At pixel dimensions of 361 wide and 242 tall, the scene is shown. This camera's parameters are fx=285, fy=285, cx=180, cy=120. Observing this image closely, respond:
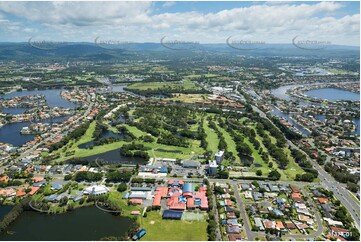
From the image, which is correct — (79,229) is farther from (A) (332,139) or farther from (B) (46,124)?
(A) (332,139)

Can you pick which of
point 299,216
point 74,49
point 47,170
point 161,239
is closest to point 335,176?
point 299,216

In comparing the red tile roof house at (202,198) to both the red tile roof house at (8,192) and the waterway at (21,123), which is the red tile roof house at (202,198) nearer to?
the red tile roof house at (8,192)

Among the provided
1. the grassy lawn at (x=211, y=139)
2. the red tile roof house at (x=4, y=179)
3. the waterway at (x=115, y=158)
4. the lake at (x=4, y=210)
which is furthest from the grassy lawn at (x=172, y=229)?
the grassy lawn at (x=211, y=139)

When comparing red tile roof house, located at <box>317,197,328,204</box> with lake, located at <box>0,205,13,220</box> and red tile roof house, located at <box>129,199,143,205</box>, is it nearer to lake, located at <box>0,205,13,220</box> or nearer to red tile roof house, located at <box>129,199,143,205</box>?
red tile roof house, located at <box>129,199,143,205</box>

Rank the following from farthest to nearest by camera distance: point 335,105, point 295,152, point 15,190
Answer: point 335,105 → point 295,152 → point 15,190

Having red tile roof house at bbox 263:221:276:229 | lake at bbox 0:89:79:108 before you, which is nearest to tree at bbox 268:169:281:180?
red tile roof house at bbox 263:221:276:229

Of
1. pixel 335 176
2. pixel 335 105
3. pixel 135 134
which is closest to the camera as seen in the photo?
pixel 335 176

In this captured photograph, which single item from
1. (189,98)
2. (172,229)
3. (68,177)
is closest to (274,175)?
(172,229)
